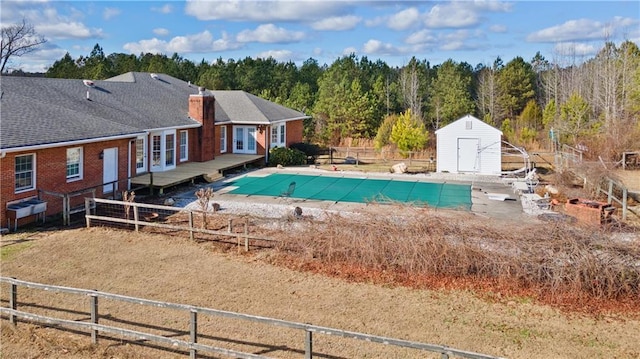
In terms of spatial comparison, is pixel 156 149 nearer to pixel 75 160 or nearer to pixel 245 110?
pixel 75 160

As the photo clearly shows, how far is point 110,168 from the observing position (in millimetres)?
19859

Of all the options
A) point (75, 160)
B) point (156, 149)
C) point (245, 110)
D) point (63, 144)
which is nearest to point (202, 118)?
point (156, 149)

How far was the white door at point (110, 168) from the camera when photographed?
63.8ft

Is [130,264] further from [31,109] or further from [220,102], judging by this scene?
[220,102]

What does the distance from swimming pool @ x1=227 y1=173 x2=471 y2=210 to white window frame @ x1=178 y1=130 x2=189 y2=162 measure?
137 inches

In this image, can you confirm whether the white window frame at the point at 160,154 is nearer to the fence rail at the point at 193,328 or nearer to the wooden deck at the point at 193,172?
the wooden deck at the point at 193,172

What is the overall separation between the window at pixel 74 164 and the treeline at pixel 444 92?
82.9 ft

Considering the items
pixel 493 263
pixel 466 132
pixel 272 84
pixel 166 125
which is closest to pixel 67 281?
pixel 493 263

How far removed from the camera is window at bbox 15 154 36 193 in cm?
1577

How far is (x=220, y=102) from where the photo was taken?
113 feet

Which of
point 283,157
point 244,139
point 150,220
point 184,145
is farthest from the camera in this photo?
point 244,139

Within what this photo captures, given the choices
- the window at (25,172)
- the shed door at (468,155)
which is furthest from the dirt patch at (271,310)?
the shed door at (468,155)

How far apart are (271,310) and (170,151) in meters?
17.2

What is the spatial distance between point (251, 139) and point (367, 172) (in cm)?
793
